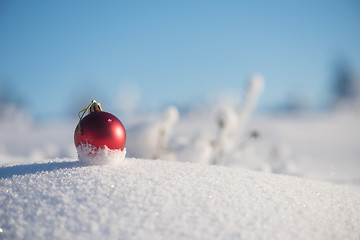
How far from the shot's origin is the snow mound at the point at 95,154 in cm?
101

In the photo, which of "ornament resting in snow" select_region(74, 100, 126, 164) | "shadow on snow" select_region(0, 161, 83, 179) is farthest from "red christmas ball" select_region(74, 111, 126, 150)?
"shadow on snow" select_region(0, 161, 83, 179)

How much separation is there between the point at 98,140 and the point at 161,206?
42 centimetres

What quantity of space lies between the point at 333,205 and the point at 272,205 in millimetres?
247

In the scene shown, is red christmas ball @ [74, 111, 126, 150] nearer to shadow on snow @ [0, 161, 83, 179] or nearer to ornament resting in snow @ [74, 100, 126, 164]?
ornament resting in snow @ [74, 100, 126, 164]

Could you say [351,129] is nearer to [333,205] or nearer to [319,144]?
[319,144]

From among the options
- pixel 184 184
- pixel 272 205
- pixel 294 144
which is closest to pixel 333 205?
pixel 272 205

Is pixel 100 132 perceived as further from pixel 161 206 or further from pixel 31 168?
pixel 161 206

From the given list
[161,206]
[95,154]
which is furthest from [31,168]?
[161,206]

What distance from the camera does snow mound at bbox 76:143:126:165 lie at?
3.32 ft

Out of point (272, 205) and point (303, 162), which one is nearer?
point (272, 205)

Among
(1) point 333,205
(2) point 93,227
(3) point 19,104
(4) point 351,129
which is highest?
(3) point 19,104

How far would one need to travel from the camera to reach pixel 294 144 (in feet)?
14.8

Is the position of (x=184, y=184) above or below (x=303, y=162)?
above

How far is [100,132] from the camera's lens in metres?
1.02
